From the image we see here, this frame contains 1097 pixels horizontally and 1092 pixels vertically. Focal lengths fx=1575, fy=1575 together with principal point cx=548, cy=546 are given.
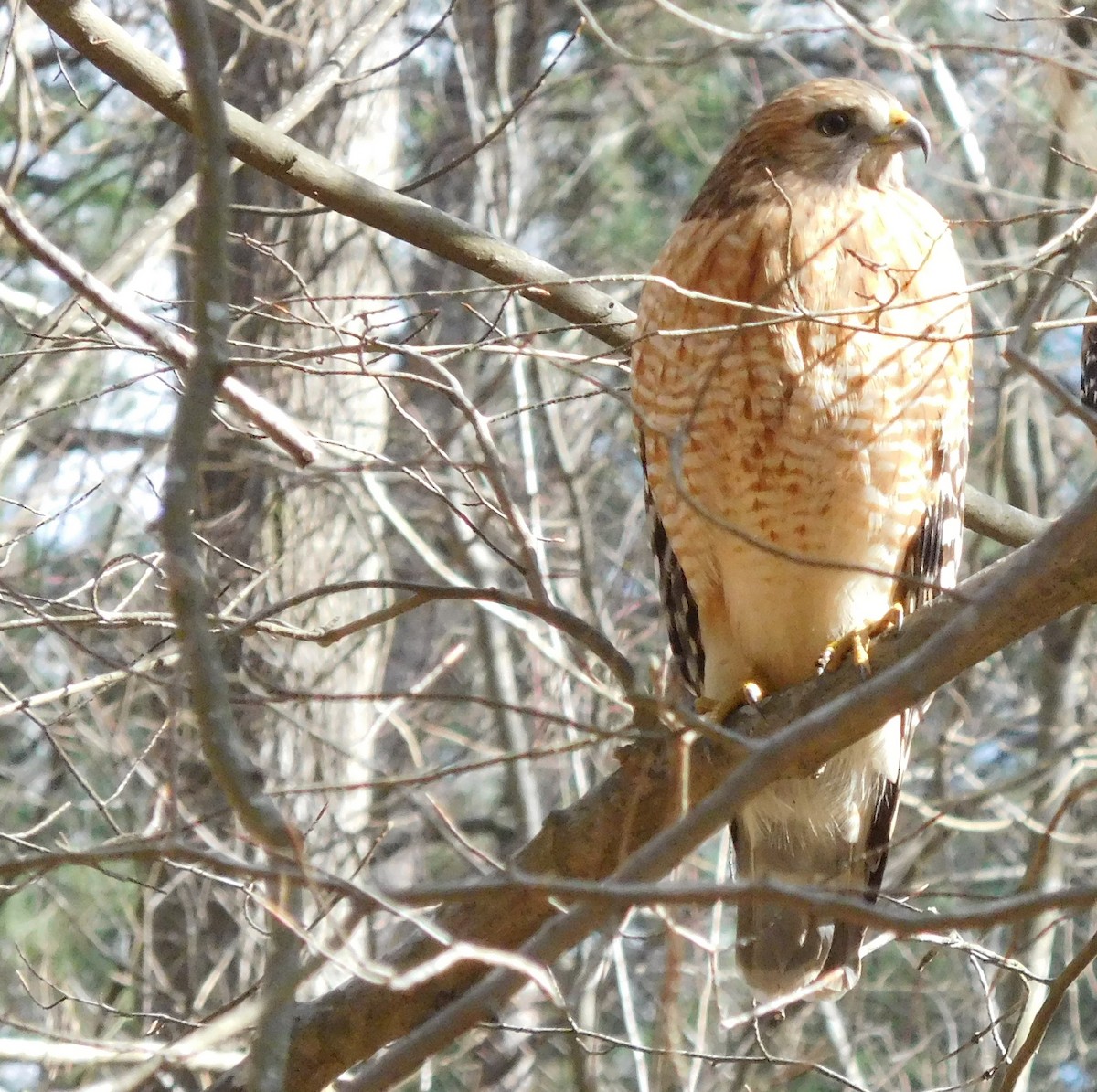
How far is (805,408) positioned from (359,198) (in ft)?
3.54

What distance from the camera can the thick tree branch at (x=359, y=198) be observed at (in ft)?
9.84

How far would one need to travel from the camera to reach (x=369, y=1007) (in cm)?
278

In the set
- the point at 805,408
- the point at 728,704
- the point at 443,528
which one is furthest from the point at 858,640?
the point at 443,528

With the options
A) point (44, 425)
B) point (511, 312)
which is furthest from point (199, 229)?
point (44, 425)

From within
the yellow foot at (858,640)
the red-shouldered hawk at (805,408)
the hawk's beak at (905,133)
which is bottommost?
the yellow foot at (858,640)

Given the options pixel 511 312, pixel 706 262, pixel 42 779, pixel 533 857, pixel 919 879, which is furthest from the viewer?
pixel 42 779

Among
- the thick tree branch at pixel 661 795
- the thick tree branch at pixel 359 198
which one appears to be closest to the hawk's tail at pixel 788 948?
the thick tree branch at pixel 661 795

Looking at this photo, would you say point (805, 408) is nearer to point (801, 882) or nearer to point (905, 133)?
point (905, 133)

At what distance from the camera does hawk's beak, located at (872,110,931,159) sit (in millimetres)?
3689

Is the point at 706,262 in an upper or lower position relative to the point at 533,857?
upper

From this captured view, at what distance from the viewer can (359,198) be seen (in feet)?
10.8

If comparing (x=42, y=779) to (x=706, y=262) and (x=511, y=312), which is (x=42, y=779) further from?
(x=706, y=262)

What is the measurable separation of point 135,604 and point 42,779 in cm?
278

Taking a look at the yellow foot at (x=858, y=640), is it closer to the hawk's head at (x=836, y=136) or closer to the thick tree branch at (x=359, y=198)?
the thick tree branch at (x=359, y=198)
